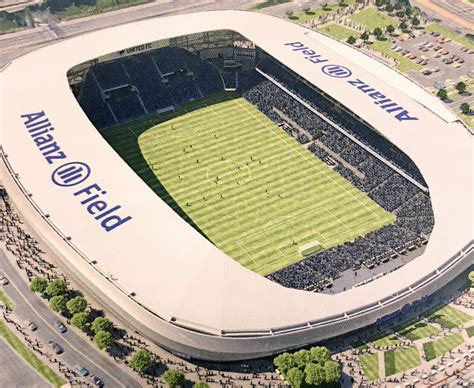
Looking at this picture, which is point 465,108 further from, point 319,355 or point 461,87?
point 319,355

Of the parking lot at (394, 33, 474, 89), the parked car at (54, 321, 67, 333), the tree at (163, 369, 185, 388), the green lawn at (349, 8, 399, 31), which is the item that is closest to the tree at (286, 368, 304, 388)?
the tree at (163, 369, 185, 388)

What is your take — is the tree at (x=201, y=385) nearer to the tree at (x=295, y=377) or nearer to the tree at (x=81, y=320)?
the tree at (x=295, y=377)

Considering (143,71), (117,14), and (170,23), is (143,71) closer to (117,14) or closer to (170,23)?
(170,23)

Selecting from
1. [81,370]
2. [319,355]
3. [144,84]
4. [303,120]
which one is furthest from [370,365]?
[144,84]

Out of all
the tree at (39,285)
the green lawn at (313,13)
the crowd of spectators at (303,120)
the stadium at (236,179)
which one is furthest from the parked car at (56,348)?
the green lawn at (313,13)

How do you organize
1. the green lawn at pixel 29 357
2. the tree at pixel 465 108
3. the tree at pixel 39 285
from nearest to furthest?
the green lawn at pixel 29 357
the tree at pixel 39 285
the tree at pixel 465 108

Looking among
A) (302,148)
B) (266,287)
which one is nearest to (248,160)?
(302,148)

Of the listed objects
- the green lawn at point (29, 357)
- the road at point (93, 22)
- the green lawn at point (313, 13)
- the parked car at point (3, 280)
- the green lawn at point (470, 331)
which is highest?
the road at point (93, 22)
